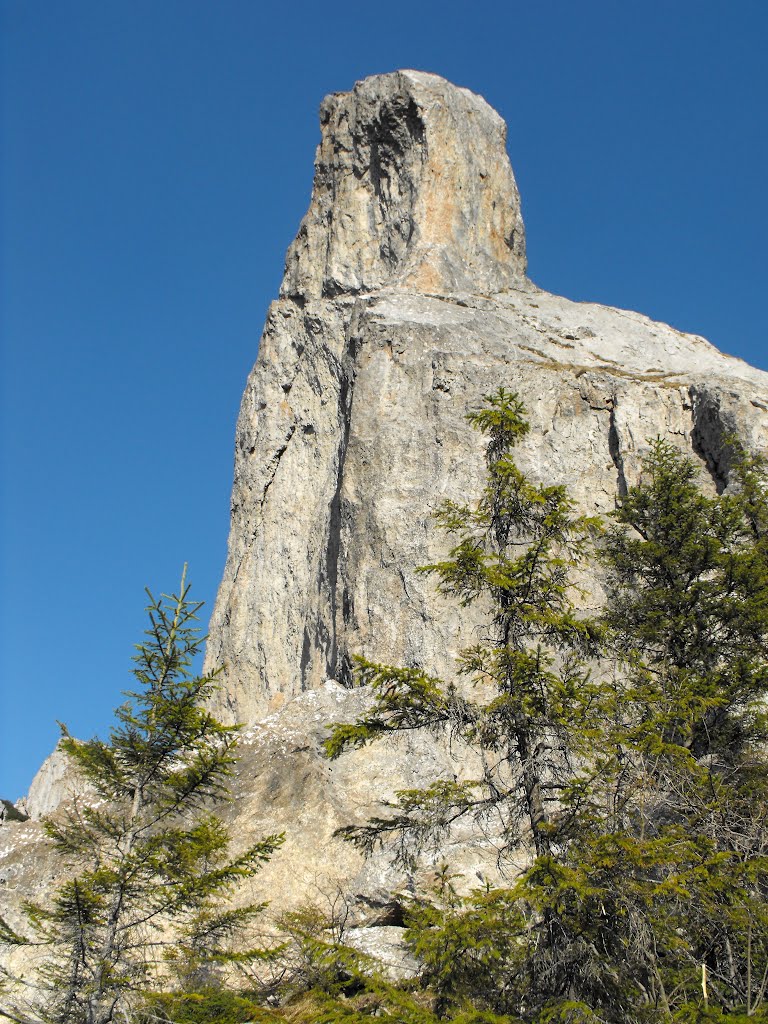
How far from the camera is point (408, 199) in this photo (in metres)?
41.6

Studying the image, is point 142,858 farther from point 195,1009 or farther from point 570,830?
point 570,830

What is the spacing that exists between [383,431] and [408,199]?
15.5m

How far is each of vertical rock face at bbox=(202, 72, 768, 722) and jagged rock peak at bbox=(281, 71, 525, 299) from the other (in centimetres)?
11

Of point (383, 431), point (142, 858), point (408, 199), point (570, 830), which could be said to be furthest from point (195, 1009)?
point (408, 199)

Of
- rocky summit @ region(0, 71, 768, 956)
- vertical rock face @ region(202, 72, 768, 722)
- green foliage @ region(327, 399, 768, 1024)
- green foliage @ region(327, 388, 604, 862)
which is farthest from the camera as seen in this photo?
vertical rock face @ region(202, 72, 768, 722)

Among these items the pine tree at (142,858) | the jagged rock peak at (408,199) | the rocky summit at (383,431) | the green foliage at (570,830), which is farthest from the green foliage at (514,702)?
the jagged rock peak at (408,199)

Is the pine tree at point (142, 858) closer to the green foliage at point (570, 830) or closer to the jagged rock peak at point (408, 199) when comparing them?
the green foliage at point (570, 830)

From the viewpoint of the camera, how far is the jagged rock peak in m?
40.6

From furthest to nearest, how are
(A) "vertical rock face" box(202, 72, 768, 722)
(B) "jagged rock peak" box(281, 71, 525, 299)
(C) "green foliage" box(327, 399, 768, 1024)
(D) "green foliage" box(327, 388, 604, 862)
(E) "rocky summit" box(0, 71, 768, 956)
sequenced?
(B) "jagged rock peak" box(281, 71, 525, 299) → (A) "vertical rock face" box(202, 72, 768, 722) → (E) "rocky summit" box(0, 71, 768, 956) → (D) "green foliage" box(327, 388, 604, 862) → (C) "green foliage" box(327, 399, 768, 1024)

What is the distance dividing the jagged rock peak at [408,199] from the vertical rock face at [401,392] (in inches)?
4.2

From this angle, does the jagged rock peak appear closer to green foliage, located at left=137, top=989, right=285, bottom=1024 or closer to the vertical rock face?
the vertical rock face

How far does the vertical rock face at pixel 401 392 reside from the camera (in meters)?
29.6

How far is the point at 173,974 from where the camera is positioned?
15484 millimetres

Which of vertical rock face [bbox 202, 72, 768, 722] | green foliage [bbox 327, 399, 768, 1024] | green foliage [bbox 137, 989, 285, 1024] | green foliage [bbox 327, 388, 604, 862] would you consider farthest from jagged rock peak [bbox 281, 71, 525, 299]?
green foliage [bbox 137, 989, 285, 1024]
